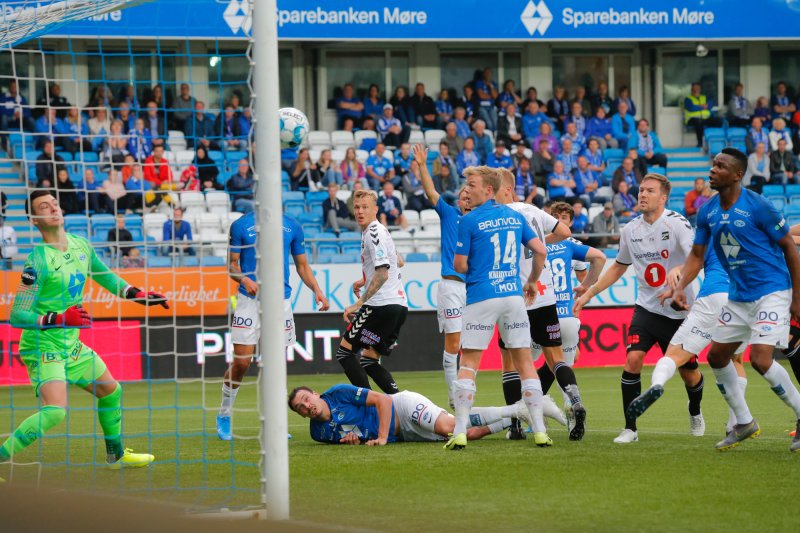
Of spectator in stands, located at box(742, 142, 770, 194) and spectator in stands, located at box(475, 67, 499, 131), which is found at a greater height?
spectator in stands, located at box(475, 67, 499, 131)

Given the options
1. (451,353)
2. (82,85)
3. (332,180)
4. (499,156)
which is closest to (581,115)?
(499,156)

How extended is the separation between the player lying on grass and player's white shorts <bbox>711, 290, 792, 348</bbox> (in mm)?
1765

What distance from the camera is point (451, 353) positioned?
11773mm

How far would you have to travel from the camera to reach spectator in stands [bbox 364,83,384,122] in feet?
88.1

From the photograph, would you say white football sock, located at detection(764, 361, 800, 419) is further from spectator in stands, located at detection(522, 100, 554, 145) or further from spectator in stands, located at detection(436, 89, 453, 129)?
spectator in stands, located at detection(436, 89, 453, 129)

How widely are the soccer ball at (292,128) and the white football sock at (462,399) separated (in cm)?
285

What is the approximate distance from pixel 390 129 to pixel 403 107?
4.10 feet

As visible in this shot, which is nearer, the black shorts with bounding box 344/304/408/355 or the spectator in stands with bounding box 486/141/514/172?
the black shorts with bounding box 344/304/408/355

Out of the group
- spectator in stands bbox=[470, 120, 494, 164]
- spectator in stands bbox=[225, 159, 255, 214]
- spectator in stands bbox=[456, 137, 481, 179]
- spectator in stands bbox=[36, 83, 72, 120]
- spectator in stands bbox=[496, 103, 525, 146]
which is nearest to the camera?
spectator in stands bbox=[225, 159, 255, 214]

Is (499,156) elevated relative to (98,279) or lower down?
elevated


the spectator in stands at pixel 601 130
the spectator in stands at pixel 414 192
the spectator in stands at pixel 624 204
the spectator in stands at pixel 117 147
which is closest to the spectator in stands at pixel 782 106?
the spectator in stands at pixel 601 130

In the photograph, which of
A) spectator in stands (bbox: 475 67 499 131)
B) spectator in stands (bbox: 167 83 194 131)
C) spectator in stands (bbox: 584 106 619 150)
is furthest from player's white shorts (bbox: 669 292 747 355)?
spectator in stands (bbox: 584 106 619 150)

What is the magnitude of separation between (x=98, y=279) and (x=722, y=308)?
442 centimetres

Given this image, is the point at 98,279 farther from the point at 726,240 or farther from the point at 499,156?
the point at 499,156
